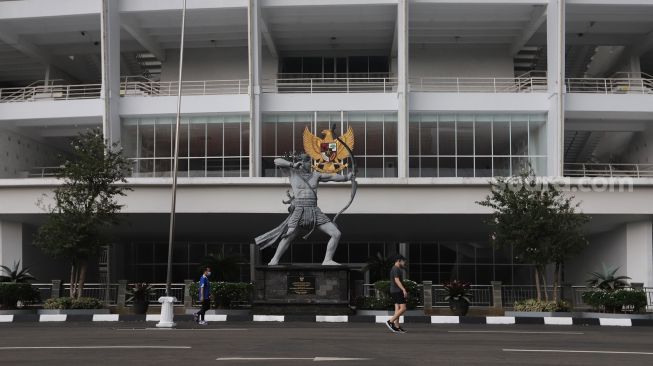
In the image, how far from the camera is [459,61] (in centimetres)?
4462

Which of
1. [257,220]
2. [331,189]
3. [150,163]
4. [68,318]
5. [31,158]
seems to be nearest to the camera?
[68,318]

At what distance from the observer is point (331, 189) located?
118 feet

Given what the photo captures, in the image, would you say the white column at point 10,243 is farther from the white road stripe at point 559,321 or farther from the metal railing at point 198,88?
the white road stripe at point 559,321

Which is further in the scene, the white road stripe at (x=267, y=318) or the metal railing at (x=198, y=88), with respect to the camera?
the metal railing at (x=198, y=88)

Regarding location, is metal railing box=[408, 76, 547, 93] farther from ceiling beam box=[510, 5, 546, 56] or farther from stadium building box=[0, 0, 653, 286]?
ceiling beam box=[510, 5, 546, 56]

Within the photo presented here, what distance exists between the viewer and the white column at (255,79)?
1491 inches

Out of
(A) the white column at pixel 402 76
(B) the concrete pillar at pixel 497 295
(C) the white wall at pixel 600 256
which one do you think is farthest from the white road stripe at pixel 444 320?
(C) the white wall at pixel 600 256

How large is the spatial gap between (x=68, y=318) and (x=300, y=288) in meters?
7.02

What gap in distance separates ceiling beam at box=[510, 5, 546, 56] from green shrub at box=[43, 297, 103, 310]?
75.0 feet

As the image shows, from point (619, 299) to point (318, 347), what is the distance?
15384mm

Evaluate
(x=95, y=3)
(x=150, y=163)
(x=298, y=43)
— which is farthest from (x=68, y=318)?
(x=298, y=43)

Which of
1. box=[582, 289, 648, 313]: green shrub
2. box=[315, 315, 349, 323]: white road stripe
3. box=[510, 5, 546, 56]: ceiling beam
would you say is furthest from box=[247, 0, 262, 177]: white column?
box=[582, 289, 648, 313]: green shrub

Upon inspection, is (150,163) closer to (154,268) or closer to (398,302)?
(154,268)

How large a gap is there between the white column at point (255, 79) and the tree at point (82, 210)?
24.0 feet
